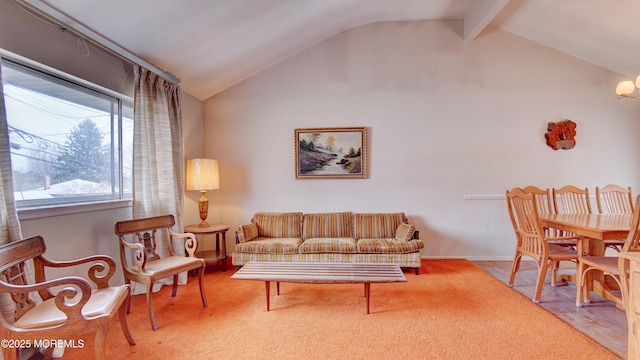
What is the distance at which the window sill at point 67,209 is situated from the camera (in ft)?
6.55

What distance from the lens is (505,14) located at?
3775mm

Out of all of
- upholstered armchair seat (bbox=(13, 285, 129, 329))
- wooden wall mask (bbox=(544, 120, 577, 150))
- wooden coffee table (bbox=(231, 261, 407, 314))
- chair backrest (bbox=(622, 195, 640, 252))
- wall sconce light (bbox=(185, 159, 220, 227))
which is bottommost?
wooden coffee table (bbox=(231, 261, 407, 314))

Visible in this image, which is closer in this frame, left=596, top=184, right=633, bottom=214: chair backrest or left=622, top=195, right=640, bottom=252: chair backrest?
left=622, top=195, right=640, bottom=252: chair backrest

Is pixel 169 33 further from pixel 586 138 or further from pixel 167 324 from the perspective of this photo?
pixel 586 138

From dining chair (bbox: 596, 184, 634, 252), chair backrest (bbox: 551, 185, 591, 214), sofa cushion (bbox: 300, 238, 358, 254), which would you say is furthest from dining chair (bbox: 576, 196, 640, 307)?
sofa cushion (bbox: 300, 238, 358, 254)

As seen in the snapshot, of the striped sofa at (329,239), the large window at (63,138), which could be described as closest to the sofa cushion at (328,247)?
the striped sofa at (329,239)

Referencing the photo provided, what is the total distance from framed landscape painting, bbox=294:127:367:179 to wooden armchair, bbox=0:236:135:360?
277cm

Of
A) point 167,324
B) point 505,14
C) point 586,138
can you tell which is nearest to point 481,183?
point 586,138

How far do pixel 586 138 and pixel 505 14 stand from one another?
2.09m

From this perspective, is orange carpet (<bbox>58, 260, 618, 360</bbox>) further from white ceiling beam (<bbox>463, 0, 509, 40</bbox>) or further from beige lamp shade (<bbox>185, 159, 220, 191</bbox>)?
white ceiling beam (<bbox>463, 0, 509, 40</bbox>)

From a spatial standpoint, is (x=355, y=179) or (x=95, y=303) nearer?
(x=95, y=303)

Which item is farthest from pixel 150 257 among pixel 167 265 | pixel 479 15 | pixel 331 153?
Answer: pixel 479 15

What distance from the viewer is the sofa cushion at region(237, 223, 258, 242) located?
357 centimetres

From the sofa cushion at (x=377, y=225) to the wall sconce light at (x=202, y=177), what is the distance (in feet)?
6.55
